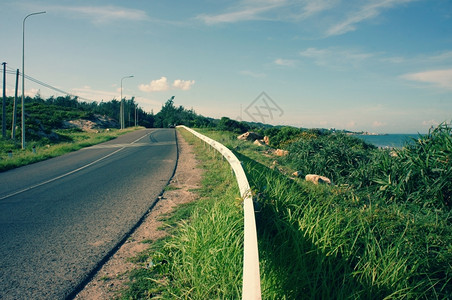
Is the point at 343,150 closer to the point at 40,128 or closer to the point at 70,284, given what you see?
the point at 70,284

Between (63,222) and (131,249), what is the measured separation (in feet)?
6.09

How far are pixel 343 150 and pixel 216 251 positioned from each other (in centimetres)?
777

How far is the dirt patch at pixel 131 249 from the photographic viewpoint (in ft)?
9.86

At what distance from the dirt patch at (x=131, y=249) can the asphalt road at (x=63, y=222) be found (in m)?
0.17

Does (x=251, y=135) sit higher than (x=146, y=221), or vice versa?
(x=251, y=135)

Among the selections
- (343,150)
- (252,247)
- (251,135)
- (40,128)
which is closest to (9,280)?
(252,247)

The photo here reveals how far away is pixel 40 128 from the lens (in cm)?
2927

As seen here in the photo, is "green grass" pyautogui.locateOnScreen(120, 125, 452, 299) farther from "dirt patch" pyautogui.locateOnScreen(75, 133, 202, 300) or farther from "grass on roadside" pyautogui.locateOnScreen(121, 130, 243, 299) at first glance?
"dirt patch" pyautogui.locateOnScreen(75, 133, 202, 300)

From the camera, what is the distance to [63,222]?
501 centimetres

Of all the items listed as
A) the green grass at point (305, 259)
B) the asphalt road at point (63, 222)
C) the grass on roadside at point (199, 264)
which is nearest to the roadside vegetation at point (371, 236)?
the green grass at point (305, 259)

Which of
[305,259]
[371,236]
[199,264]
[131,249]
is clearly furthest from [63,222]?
[371,236]

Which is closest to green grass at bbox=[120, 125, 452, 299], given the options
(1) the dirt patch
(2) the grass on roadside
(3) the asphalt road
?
(2) the grass on roadside

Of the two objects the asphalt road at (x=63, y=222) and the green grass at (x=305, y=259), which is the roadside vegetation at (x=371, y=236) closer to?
the green grass at (x=305, y=259)

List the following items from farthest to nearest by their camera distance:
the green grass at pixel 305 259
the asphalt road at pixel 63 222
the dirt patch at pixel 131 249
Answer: the asphalt road at pixel 63 222, the dirt patch at pixel 131 249, the green grass at pixel 305 259
